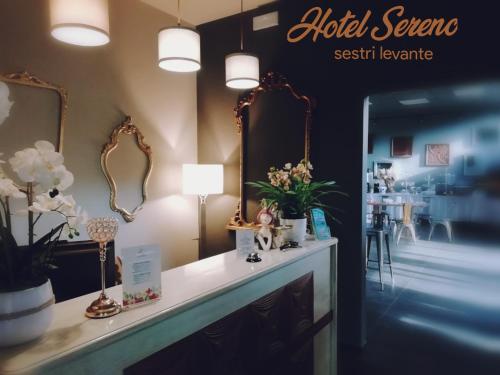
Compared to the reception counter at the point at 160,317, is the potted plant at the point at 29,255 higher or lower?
higher

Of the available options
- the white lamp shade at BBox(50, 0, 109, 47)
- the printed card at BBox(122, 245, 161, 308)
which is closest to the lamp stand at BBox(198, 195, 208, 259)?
the white lamp shade at BBox(50, 0, 109, 47)

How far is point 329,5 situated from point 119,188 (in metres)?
2.57

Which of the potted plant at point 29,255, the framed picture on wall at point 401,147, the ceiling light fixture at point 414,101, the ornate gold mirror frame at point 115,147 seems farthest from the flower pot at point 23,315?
the framed picture on wall at point 401,147

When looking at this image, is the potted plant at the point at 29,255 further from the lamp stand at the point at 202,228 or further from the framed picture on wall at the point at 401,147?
the framed picture on wall at the point at 401,147

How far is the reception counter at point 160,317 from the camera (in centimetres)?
95

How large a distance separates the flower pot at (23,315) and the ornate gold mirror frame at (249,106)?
259 centimetres

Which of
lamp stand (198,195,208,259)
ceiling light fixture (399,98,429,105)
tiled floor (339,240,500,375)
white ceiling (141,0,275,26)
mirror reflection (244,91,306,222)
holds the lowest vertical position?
tiled floor (339,240,500,375)

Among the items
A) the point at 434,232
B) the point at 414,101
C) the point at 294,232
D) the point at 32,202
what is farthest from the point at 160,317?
the point at 434,232

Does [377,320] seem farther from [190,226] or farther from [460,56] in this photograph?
[460,56]

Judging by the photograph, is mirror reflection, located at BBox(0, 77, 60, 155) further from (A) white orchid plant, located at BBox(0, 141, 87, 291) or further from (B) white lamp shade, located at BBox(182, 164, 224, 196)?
(A) white orchid plant, located at BBox(0, 141, 87, 291)

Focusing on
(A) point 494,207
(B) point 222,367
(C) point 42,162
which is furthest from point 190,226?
(A) point 494,207

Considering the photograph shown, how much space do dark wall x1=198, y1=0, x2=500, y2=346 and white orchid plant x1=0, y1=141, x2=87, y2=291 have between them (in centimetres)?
252

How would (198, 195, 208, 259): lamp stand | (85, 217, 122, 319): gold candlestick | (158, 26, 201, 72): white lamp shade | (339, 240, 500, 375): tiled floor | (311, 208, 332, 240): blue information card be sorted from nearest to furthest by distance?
1. (85, 217, 122, 319): gold candlestick
2. (158, 26, 201, 72): white lamp shade
3. (311, 208, 332, 240): blue information card
4. (339, 240, 500, 375): tiled floor
5. (198, 195, 208, 259): lamp stand

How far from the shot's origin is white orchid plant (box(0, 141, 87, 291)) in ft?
3.10
